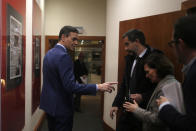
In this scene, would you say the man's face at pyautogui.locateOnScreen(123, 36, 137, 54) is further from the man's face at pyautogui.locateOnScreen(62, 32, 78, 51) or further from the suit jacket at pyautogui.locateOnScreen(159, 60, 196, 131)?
the suit jacket at pyautogui.locateOnScreen(159, 60, 196, 131)

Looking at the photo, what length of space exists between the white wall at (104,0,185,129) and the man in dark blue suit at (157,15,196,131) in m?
1.24

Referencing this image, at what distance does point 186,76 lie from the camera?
0.91 meters

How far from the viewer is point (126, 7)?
2.86 metres

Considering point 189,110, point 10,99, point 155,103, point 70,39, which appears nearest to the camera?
point 189,110

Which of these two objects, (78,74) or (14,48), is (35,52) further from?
(78,74)

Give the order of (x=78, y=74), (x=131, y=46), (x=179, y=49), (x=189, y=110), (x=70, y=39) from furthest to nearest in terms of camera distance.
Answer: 1. (x=78, y=74)
2. (x=131, y=46)
3. (x=70, y=39)
4. (x=179, y=49)
5. (x=189, y=110)

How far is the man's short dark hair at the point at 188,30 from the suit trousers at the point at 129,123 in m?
1.16

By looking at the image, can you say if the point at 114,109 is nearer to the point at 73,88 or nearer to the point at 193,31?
the point at 73,88

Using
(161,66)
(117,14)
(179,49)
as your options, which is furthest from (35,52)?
(179,49)

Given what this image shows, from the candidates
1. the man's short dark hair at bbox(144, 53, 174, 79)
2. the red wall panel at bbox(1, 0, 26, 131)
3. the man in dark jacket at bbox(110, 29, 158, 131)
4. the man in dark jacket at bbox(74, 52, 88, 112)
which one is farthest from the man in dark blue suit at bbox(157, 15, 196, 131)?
the man in dark jacket at bbox(74, 52, 88, 112)

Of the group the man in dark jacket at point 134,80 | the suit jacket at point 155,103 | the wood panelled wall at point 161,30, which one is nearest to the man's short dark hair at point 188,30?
the suit jacket at point 155,103

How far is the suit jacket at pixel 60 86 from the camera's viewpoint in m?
1.61

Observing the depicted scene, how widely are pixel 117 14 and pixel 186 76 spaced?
2.39 meters

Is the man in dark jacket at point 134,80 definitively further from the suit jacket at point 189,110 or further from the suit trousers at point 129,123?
the suit jacket at point 189,110
